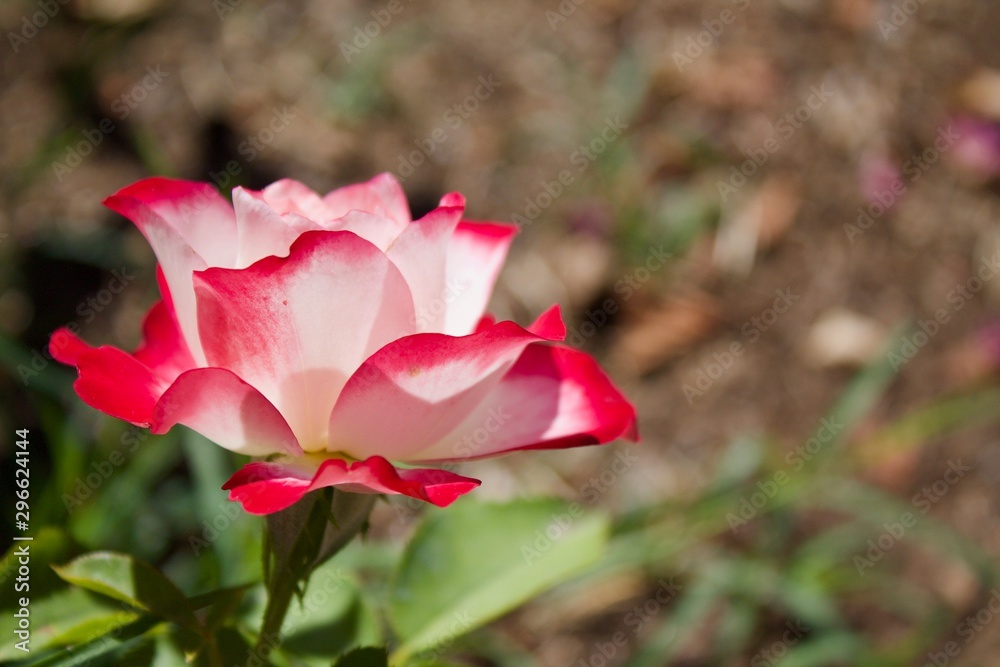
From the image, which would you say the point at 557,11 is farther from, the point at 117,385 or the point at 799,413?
the point at 117,385

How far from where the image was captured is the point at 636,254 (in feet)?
6.28

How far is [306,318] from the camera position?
514mm

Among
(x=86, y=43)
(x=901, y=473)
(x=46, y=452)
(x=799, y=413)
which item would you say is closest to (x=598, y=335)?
(x=799, y=413)

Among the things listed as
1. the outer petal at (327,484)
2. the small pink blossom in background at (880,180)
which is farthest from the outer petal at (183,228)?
the small pink blossom in background at (880,180)

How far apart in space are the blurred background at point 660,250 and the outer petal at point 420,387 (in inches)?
28.0

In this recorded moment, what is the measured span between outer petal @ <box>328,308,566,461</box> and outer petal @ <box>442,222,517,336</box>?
6cm

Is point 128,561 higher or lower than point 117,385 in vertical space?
lower

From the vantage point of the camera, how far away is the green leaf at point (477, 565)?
2.38ft

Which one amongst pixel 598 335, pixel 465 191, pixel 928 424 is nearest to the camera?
pixel 928 424

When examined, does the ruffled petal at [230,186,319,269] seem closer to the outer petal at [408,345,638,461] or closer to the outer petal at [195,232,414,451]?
the outer petal at [195,232,414,451]

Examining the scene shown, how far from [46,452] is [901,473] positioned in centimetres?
157

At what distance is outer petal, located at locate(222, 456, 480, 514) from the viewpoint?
0.46m

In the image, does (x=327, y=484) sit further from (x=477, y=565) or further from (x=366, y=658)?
(x=477, y=565)

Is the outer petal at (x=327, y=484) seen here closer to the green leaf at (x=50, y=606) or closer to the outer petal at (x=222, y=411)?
the outer petal at (x=222, y=411)
